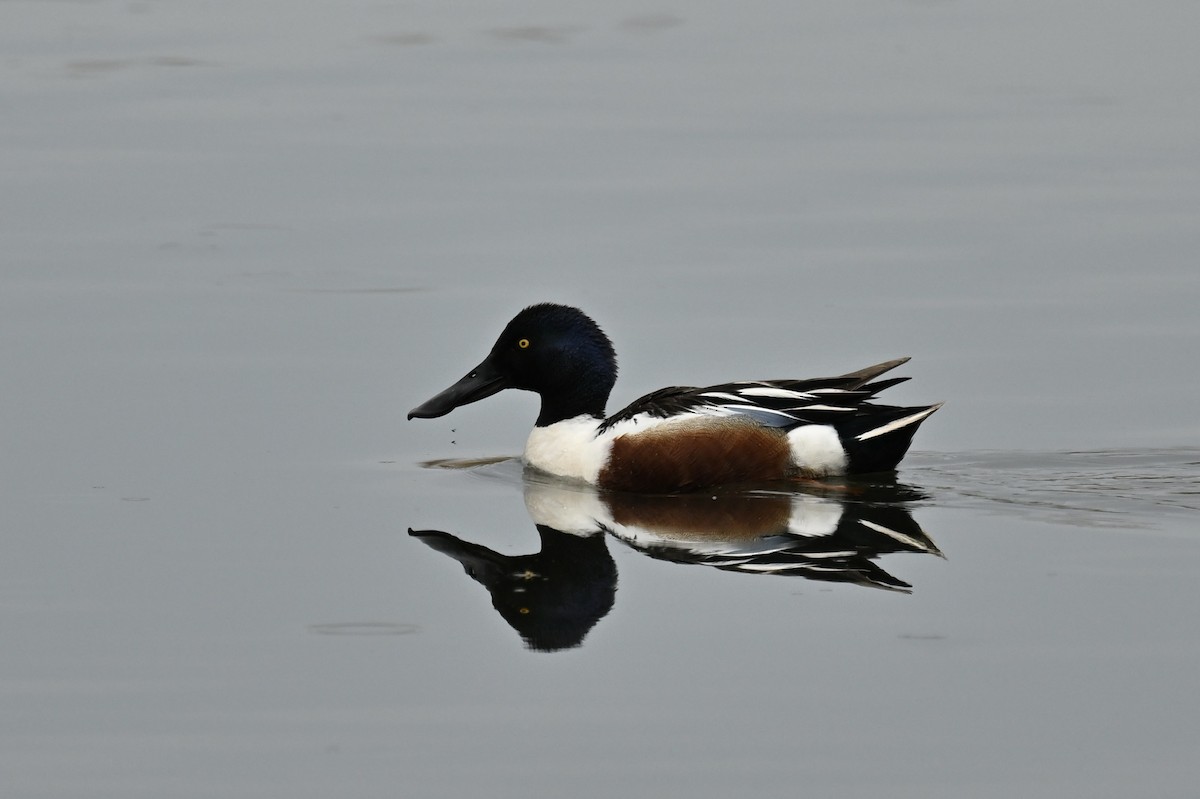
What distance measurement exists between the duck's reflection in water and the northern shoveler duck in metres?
0.13

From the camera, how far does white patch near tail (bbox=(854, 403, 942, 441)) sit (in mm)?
9180

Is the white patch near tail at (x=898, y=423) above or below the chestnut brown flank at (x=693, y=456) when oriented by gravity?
above

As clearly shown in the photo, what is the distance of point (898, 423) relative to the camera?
364 inches

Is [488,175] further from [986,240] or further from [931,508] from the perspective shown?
[931,508]

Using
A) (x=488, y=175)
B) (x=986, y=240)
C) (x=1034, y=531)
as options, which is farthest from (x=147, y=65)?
(x=1034, y=531)

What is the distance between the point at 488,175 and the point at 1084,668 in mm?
8505

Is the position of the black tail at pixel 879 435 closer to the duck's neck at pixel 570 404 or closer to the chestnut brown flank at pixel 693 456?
the chestnut brown flank at pixel 693 456

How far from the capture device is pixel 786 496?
912 cm

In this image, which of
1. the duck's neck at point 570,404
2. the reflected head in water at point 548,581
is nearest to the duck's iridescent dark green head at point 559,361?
the duck's neck at point 570,404

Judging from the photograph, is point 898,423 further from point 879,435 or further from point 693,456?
point 693,456

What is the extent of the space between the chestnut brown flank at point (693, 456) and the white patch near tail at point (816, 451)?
5 cm

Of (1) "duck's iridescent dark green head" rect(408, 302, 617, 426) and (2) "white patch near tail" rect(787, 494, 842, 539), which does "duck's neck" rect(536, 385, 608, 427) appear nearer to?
(1) "duck's iridescent dark green head" rect(408, 302, 617, 426)

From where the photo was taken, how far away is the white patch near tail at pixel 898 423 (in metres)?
9.18

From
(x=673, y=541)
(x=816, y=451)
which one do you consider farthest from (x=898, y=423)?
(x=673, y=541)
